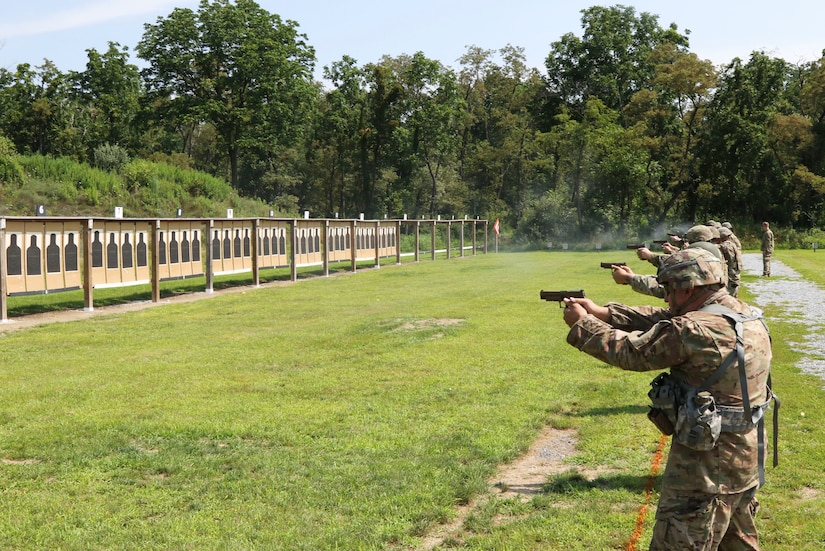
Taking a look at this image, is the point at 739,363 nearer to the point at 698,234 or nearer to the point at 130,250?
the point at 698,234

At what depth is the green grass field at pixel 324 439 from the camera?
573cm

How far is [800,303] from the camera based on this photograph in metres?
20.6

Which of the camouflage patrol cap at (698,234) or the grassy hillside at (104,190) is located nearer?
the camouflage patrol cap at (698,234)

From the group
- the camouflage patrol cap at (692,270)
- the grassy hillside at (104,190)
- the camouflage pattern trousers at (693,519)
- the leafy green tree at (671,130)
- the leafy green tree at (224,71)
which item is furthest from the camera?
the leafy green tree at (671,130)

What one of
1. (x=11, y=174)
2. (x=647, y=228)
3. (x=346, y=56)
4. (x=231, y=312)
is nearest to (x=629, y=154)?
(x=647, y=228)

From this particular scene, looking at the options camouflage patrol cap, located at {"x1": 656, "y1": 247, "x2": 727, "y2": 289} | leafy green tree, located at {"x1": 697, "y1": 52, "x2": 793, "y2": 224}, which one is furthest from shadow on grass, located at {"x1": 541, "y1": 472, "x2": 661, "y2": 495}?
leafy green tree, located at {"x1": 697, "y1": 52, "x2": 793, "y2": 224}

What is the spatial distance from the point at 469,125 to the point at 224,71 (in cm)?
3081

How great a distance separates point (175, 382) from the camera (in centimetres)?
1065

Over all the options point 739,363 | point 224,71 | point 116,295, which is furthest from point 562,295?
point 224,71

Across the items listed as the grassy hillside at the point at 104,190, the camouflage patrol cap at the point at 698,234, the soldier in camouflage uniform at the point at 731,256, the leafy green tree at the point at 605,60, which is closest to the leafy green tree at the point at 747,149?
the leafy green tree at the point at 605,60

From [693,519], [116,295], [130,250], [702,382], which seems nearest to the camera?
[693,519]

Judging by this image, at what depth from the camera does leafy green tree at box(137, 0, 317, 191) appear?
57.6 m

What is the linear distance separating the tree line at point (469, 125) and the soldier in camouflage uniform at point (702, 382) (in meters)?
43.6

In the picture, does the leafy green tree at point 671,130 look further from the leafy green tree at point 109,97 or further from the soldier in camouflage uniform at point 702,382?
the soldier in camouflage uniform at point 702,382
